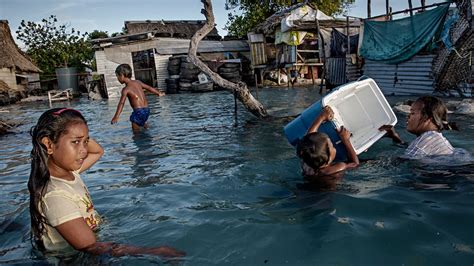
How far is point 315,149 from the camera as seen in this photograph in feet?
11.9

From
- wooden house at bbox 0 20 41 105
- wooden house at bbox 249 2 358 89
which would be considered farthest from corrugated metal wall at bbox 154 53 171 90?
wooden house at bbox 0 20 41 105

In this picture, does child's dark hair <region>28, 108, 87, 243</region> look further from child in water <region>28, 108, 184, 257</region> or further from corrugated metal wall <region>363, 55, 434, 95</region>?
corrugated metal wall <region>363, 55, 434, 95</region>

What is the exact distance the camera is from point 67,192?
7.39 feet

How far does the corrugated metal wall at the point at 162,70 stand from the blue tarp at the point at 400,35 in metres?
13.3

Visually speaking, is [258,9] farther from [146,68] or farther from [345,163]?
[345,163]

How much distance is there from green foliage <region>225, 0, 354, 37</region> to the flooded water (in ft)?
74.9

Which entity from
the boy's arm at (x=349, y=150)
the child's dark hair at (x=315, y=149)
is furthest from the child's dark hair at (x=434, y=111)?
the child's dark hair at (x=315, y=149)

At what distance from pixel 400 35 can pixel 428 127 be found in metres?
8.34

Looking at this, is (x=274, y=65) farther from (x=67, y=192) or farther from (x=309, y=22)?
(x=67, y=192)

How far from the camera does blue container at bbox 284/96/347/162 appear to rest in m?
4.39

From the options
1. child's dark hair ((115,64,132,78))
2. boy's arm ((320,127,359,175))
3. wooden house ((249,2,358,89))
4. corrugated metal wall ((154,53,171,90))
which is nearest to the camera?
boy's arm ((320,127,359,175))

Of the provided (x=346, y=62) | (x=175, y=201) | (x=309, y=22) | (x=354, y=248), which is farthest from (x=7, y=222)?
(x=309, y=22)

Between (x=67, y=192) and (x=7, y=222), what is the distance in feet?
6.09

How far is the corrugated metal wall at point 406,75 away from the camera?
1091 centimetres
